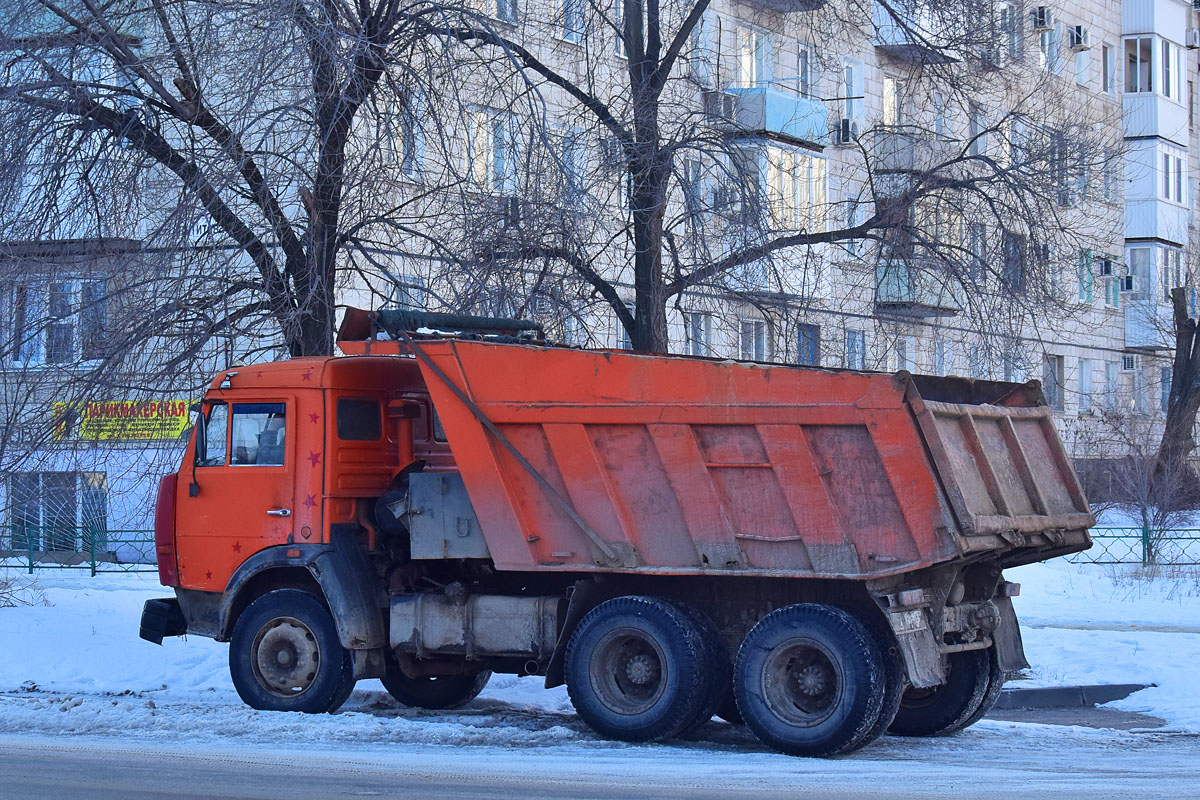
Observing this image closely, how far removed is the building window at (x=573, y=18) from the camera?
14930 mm

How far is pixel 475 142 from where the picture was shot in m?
13.2

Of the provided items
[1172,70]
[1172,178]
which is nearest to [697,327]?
[1172,178]

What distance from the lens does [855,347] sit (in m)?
17.1

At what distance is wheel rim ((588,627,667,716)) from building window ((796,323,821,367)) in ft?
20.8

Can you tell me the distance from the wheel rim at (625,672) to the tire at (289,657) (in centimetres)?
205

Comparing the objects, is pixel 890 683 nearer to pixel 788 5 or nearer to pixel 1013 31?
pixel 1013 31

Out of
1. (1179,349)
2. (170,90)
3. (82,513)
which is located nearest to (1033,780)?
(170,90)

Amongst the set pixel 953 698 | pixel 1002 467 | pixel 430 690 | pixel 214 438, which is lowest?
pixel 430 690

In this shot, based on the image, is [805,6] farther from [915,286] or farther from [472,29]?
[472,29]

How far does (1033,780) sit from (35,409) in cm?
944

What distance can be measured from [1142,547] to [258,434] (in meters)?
16.7

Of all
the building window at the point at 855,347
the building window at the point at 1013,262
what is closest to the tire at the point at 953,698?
the building window at the point at 1013,262

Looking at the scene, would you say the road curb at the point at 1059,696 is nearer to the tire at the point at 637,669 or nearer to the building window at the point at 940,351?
the tire at the point at 637,669

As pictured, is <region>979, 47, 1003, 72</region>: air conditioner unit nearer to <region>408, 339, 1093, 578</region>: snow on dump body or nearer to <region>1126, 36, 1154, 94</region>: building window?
<region>408, 339, 1093, 578</region>: snow on dump body
